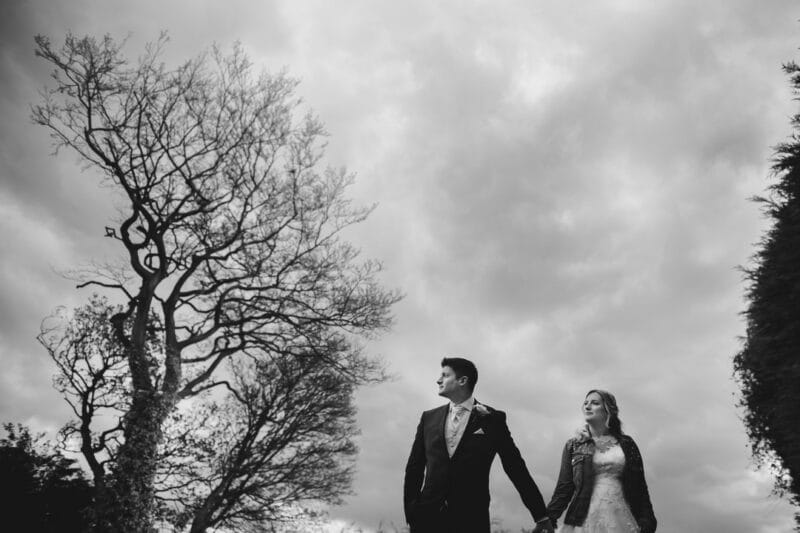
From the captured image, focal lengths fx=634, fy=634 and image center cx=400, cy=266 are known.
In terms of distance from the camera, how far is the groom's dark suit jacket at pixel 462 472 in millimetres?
4871

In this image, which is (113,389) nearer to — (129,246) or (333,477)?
(129,246)

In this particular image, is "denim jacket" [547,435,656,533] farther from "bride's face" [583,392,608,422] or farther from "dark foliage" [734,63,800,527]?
"dark foliage" [734,63,800,527]

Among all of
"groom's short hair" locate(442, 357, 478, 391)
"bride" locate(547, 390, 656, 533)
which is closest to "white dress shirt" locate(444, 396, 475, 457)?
"groom's short hair" locate(442, 357, 478, 391)

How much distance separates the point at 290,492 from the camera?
20.8 metres

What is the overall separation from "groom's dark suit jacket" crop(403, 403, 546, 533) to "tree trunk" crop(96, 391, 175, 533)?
1011 cm

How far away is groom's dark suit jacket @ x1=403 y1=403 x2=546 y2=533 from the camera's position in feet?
16.0

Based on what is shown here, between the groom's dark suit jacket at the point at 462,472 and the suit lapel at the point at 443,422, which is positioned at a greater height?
the suit lapel at the point at 443,422

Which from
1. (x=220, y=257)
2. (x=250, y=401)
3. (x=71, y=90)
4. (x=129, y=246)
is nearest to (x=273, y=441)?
(x=250, y=401)

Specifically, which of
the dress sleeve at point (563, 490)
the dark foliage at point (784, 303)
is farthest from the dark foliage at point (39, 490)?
the dark foliage at point (784, 303)

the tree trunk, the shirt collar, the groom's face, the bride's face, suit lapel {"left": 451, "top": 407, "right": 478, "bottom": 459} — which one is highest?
the tree trunk

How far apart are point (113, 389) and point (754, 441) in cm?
2126

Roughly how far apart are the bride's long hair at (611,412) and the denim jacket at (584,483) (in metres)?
0.10

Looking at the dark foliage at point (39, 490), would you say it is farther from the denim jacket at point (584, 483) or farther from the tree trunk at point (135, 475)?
the denim jacket at point (584, 483)

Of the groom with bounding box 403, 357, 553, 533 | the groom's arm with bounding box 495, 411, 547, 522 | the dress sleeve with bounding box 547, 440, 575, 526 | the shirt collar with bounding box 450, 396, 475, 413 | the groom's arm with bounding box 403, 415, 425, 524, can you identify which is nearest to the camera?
the groom with bounding box 403, 357, 553, 533
